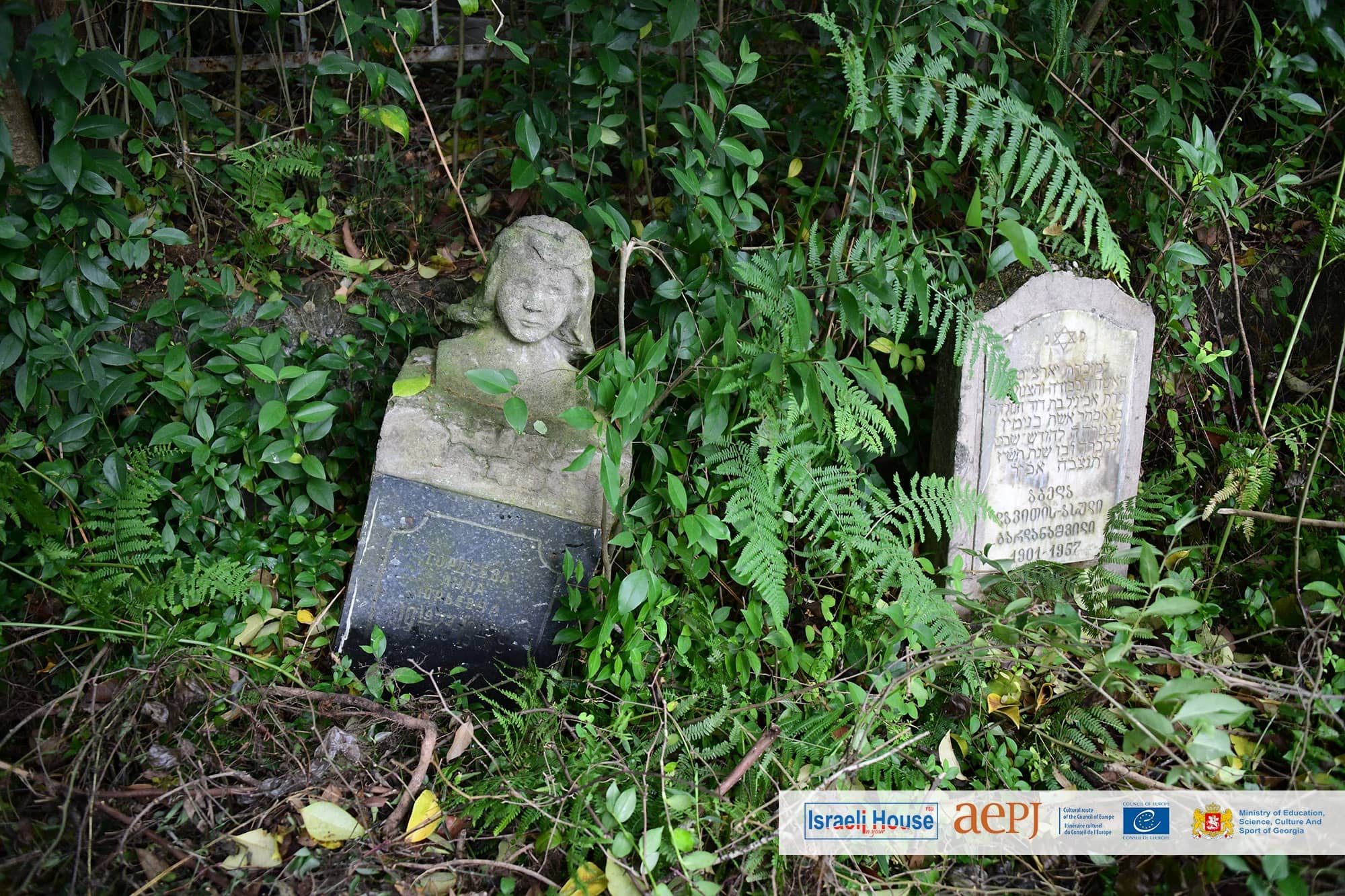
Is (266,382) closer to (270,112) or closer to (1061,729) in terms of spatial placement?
(270,112)

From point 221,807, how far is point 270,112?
271 cm

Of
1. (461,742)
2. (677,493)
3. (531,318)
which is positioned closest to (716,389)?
(677,493)

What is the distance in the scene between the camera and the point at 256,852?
2.33 metres

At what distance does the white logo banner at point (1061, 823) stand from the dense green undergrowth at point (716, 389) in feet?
0.21

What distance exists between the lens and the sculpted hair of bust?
2.96 metres

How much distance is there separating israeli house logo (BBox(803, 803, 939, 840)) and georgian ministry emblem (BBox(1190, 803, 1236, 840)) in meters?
0.62

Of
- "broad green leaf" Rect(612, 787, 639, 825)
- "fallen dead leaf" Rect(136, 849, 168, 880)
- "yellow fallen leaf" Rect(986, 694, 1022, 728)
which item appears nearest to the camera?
"fallen dead leaf" Rect(136, 849, 168, 880)

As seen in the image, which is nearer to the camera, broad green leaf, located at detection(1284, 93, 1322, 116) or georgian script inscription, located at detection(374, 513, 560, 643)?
georgian script inscription, located at detection(374, 513, 560, 643)

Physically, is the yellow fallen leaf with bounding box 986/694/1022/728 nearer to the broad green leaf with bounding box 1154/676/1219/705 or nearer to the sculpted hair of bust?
the broad green leaf with bounding box 1154/676/1219/705

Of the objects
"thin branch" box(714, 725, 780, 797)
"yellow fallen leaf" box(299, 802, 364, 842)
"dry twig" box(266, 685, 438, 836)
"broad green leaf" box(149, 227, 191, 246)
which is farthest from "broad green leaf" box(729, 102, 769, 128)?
"yellow fallen leaf" box(299, 802, 364, 842)

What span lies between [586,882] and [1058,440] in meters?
2.20

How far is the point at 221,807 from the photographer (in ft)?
7.98

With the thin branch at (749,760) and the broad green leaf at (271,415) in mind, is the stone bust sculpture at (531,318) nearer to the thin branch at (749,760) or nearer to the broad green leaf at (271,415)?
the broad green leaf at (271,415)

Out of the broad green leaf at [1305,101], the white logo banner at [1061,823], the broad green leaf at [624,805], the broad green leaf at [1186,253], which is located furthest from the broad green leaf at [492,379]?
the broad green leaf at [1305,101]
